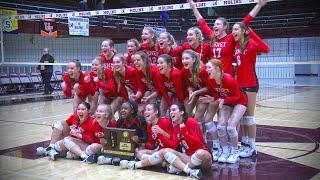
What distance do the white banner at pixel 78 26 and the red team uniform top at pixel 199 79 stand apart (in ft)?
30.3

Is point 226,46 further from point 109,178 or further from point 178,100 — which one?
point 109,178

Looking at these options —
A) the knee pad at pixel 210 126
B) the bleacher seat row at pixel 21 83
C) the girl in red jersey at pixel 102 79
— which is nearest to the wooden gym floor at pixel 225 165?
the knee pad at pixel 210 126

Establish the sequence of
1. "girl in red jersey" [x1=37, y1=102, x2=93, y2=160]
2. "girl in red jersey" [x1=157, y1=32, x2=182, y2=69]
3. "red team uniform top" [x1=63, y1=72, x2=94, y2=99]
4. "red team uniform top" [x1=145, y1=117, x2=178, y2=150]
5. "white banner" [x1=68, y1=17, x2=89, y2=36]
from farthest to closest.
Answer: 1. "white banner" [x1=68, y1=17, x2=89, y2=36]
2. "red team uniform top" [x1=63, y1=72, x2=94, y2=99]
3. "girl in red jersey" [x1=157, y1=32, x2=182, y2=69]
4. "girl in red jersey" [x1=37, y1=102, x2=93, y2=160]
5. "red team uniform top" [x1=145, y1=117, x2=178, y2=150]

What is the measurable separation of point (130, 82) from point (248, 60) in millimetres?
1460

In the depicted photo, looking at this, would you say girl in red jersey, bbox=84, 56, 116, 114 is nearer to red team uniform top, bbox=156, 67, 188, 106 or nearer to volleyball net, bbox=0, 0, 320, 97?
red team uniform top, bbox=156, 67, 188, 106

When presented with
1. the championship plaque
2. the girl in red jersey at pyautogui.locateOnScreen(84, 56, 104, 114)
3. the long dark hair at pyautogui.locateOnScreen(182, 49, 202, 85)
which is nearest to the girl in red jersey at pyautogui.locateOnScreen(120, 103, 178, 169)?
the championship plaque

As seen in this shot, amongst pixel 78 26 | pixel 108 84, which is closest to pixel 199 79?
pixel 108 84

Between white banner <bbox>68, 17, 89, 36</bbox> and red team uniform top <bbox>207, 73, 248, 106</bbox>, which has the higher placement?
white banner <bbox>68, 17, 89, 36</bbox>

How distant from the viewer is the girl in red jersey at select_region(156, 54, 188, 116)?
14.6ft

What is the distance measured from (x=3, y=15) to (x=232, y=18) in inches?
415

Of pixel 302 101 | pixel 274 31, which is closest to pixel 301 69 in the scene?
pixel 274 31

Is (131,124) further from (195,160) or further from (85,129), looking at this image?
(195,160)

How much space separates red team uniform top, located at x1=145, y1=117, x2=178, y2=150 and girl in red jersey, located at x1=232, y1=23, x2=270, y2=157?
1.00 meters

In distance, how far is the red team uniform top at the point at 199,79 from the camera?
4.42m
